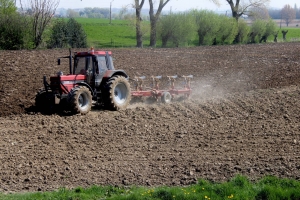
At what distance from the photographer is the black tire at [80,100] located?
1495 centimetres

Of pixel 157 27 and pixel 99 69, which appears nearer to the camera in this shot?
pixel 99 69

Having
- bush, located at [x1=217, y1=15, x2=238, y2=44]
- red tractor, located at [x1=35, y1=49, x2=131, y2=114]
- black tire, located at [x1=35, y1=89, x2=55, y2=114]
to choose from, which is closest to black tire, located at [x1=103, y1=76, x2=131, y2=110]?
red tractor, located at [x1=35, y1=49, x2=131, y2=114]

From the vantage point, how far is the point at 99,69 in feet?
53.2

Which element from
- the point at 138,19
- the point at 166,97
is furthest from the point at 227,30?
the point at 166,97

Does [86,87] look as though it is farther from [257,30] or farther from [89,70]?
[257,30]

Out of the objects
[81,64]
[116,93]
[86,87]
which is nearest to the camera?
[86,87]

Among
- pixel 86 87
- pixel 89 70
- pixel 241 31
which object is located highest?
pixel 241 31

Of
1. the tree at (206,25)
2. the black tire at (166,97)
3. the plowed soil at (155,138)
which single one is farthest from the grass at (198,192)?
the tree at (206,25)

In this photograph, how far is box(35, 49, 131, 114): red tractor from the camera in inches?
600

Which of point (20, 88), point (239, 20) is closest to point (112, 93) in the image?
point (20, 88)

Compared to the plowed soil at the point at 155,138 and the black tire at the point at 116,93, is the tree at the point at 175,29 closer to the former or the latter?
the plowed soil at the point at 155,138

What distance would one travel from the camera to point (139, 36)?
43812mm

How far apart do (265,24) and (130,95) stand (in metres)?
44.5

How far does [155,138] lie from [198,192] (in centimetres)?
401
